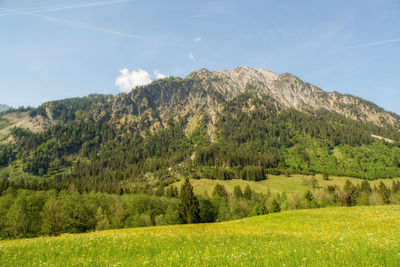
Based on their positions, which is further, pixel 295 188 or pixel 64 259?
pixel 295 188

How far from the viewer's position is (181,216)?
281ft

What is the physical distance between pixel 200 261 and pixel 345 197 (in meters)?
136

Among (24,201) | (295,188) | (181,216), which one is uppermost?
(24,201)

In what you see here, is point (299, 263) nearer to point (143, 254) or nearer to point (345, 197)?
point (143, 254)

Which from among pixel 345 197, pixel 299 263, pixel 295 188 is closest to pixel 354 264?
pixel 299 263

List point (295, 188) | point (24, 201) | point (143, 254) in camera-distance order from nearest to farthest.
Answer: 1. point (143, 254)
2. point (24, 201)
3. point (295, 188)

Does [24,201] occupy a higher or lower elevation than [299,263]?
lower

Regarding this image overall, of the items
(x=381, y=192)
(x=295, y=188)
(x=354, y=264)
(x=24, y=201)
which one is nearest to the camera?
(x=354, y=264)

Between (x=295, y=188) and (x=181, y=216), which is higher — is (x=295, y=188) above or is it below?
below

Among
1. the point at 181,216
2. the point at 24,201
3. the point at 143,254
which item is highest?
the point at 143,254

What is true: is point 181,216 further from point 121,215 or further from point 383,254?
point 383,254

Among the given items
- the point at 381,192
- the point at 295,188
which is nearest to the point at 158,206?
the point at 381,192

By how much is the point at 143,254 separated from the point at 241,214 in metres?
108

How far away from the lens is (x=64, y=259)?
29.5 ft
